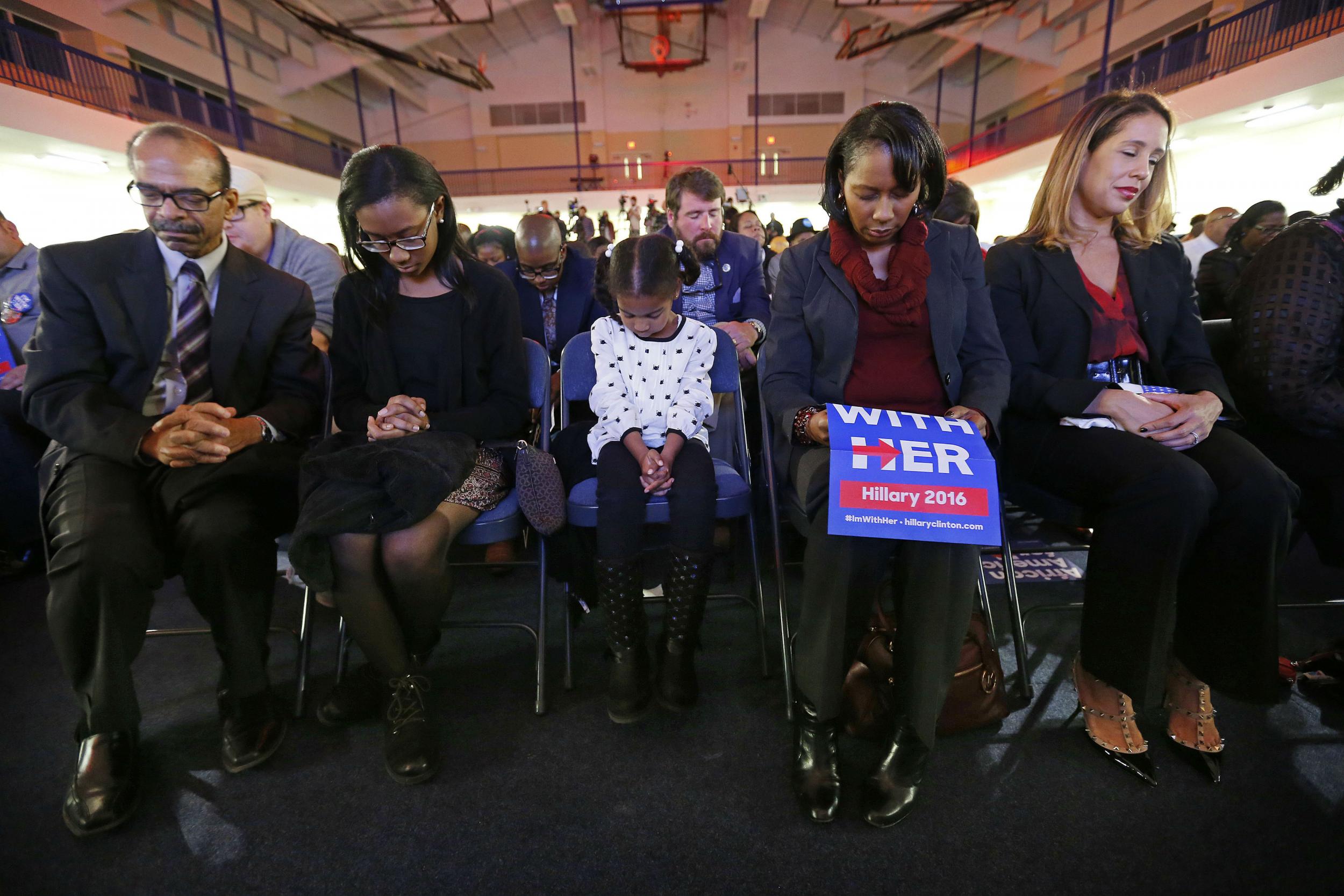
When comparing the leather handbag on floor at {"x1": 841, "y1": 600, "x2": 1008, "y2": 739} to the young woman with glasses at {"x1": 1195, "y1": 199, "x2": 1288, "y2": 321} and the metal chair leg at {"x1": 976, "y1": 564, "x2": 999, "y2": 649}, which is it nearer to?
the metal chair leg at {"x1": 976, "y1": 564, "x2": 999, "y2": 649}

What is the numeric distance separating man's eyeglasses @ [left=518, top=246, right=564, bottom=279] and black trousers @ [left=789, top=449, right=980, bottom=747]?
189 centimetres

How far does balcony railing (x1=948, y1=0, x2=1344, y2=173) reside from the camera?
858cm

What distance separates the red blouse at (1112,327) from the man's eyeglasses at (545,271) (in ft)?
6.77

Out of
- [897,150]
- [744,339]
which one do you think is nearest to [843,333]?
[897,150]

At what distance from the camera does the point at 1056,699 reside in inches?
69.7

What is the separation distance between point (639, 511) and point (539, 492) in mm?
286

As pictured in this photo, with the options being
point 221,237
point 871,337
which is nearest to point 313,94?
point 221,237

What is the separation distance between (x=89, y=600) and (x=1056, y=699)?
252cm

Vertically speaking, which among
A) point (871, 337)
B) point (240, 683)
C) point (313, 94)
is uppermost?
point (313, 94)

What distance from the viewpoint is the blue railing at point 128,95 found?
8734mm

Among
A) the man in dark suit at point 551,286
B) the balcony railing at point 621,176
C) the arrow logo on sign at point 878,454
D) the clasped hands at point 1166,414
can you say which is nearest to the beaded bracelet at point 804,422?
the arrow logo on sign at point 878,454

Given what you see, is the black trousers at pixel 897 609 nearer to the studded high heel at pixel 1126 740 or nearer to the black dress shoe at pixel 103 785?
the studded high heel at pixel 1126 740

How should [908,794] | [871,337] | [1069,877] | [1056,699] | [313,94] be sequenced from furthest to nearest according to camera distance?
[313,94] → [1056,699] → [871,337] → [908,794] → [1069,877]

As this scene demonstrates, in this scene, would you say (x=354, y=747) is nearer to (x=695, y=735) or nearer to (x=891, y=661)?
(x=695, y=735)
